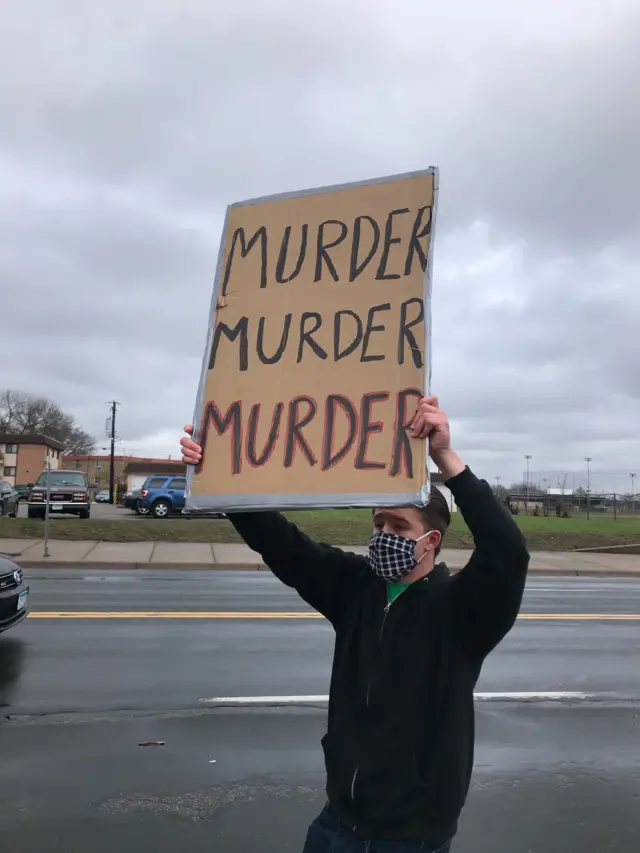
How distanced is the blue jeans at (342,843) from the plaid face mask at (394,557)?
68 centimetres

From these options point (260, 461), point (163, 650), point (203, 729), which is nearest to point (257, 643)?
point (163, 650)

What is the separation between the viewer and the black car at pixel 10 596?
7039mm

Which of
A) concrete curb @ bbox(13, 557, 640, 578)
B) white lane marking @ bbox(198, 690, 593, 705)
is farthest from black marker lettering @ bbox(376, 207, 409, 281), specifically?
concrete curb @ bbox(13, 557, 640, 578)

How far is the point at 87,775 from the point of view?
422 cm

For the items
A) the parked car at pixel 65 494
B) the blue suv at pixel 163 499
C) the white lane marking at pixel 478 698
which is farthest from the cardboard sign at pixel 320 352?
the blue suv at pixel 163 499

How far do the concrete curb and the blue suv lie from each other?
1158 centimetres

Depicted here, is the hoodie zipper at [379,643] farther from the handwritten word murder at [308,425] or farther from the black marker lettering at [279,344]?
the black marker lettering at [279,344]

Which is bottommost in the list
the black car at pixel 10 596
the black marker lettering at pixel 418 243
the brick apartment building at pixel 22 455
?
the black car at pixel 10 596

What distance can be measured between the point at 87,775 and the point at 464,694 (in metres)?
3.06

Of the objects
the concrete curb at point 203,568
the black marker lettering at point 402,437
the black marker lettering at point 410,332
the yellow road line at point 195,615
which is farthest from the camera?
the concrete curb at point 203,568

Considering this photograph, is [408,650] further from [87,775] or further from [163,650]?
[163,650]

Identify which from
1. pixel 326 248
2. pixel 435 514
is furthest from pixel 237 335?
A: pixel 435 514

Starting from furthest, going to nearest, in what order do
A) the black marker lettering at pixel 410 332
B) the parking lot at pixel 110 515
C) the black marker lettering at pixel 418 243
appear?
1. the parking lot at pixel 110 515
2. the black marker lettering at pixel 418 243
3. the black marker lettering at pixel 410 332

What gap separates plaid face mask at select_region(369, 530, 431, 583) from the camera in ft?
6.97
